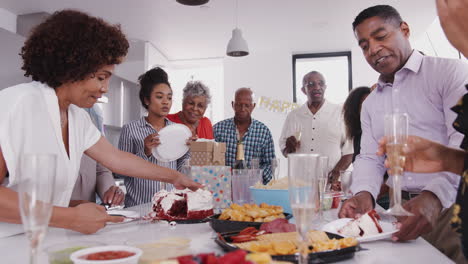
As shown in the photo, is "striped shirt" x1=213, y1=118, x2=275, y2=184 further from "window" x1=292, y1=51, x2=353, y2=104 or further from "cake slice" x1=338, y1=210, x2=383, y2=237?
"window" x1=292, y1=51, x2=353, y2=104

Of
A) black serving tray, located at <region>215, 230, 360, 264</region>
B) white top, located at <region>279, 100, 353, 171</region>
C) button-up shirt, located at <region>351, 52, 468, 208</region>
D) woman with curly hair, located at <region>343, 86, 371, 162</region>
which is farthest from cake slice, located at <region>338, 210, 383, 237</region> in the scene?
white top, located at <region>279, 100, 353, 171</region>

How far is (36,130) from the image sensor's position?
4.34ft

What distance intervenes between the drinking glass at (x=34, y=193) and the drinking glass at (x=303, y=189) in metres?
0.49

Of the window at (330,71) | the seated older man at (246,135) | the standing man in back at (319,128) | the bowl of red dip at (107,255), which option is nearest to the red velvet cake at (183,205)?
the bowl of red dip at (107,255)

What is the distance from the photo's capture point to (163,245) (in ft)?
2.94

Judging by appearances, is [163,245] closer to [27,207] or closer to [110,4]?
[27,207]

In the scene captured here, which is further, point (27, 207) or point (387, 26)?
point (387, 26)

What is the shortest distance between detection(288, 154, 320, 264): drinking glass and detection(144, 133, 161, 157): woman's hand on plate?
1.51 metres

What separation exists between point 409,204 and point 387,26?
0.96 meters

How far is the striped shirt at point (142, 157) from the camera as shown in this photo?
2.41m

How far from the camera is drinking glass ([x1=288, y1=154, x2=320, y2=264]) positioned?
762 mm

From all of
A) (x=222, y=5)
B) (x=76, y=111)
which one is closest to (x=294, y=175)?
(x=76, y=111)

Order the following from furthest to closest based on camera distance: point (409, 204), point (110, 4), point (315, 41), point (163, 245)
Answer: point (315, 41) → point (110, 4) → point (409, 204) → point (163, 245)

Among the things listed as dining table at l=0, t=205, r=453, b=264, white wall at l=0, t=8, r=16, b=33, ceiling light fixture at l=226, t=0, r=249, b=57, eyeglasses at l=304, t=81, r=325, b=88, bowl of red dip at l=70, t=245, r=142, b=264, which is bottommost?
dining table at l=0, t=205, r=453, b=264
